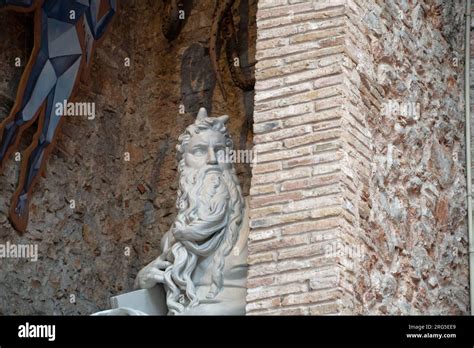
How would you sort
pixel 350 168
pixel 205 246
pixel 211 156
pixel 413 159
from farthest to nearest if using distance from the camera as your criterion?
pixel 211 156 → pixel 413 159 → pixel 205 246 → pixel 350 168

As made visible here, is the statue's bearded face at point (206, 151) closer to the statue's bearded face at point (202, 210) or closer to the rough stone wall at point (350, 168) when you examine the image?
the statue's bearded face at point (202, 210)

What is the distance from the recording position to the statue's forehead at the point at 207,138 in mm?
12781

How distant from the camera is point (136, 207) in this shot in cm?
1430

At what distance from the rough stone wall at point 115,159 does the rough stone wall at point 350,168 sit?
1545 mm

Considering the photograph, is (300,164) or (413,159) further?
(413,159)

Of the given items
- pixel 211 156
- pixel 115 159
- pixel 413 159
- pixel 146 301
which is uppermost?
pixel 115 159

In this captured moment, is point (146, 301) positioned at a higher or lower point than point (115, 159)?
lower

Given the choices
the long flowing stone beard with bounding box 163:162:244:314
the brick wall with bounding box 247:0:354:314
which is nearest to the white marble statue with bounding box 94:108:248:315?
the long flowing stone beard with bounding box 163:162:244:314

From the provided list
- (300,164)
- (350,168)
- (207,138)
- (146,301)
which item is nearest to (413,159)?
(350,168)

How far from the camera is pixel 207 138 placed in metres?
12.8

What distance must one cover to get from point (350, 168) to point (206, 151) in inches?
51.3

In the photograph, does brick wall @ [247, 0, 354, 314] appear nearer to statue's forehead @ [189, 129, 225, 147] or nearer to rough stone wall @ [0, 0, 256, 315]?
statue's forehead @ [189, 129, 225, 147]

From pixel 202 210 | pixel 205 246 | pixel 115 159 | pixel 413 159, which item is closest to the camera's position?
pixel 205 246

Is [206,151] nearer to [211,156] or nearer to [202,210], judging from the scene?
[211,156]
